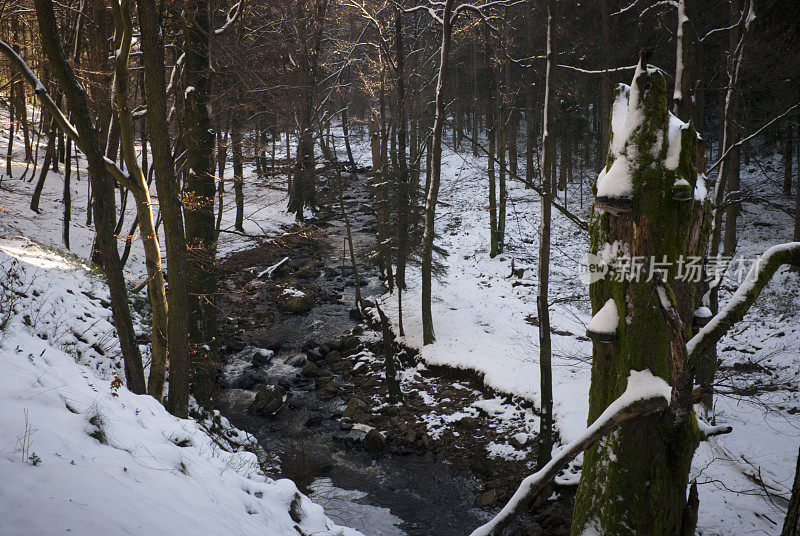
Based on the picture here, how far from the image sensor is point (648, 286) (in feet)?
8.06

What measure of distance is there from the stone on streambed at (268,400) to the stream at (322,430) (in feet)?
0.51

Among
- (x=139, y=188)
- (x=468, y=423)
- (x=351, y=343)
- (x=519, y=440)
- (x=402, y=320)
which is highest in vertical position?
(x=139, y=188)

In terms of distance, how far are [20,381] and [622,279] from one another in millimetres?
4438

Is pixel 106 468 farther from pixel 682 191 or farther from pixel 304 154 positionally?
pixel 304 154

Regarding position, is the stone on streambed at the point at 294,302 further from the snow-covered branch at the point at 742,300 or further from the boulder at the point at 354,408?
the snow-covered branch at the point at 742,300

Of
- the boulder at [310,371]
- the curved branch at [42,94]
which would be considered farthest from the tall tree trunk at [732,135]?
the boulder at [310,371]

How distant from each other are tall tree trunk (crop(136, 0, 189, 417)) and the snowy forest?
0.11 ft

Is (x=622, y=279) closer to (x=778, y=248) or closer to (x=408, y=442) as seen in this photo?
(x=778, y=248)

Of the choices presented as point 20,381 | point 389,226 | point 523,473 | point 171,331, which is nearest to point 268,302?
point 389,226

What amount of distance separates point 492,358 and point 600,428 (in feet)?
31.8

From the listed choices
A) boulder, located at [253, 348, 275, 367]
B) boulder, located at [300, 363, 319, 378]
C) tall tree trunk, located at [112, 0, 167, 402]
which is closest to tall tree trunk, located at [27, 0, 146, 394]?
tall tree trunk, located at [112, 0, 167, 402]

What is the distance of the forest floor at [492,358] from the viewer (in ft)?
22.6

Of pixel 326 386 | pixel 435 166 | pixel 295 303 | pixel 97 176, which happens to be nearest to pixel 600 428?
pixel 97 176

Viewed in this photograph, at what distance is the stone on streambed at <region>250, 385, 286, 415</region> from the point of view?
1068 cm
